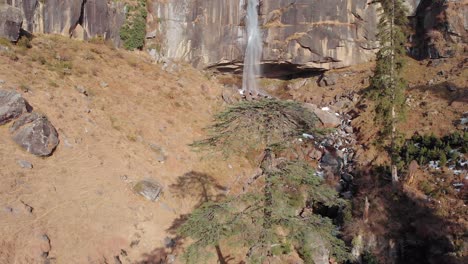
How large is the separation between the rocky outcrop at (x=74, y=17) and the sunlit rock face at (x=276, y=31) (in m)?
3.63

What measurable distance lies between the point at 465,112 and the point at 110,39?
2933cm

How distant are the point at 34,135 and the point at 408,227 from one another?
752 inches

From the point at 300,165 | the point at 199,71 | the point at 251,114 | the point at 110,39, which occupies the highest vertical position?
the point at 110,39

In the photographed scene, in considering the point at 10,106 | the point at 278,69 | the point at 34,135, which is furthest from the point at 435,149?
the point at 10,106

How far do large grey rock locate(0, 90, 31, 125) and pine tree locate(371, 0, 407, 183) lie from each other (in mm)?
19626

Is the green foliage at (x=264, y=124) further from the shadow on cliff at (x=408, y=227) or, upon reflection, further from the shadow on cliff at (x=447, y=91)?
the shadow on cliff at (x=447, y=91)

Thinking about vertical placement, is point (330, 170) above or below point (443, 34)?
below

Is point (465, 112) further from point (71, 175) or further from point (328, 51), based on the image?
point (71, 175)

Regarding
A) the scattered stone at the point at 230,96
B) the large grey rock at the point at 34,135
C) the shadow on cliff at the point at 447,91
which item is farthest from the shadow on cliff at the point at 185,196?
the shadow on cliff at the point at 447,91

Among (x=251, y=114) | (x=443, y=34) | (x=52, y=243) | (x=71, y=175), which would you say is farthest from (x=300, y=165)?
(x=443, y=34)

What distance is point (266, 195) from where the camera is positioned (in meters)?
10.8

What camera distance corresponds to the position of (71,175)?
56.9ft

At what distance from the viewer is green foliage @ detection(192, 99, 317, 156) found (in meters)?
10.6

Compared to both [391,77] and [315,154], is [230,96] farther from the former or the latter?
[391,77]
